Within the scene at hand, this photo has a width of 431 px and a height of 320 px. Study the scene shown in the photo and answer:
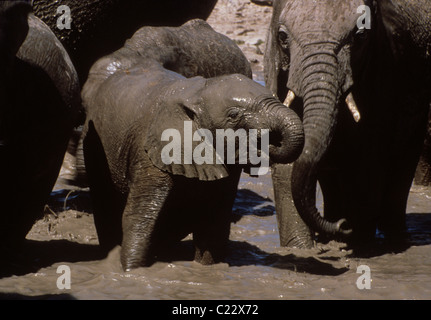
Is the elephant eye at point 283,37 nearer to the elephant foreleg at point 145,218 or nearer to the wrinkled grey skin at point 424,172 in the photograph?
the elephant foreleg at point 145,218

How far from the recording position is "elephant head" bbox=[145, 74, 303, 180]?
5.12m

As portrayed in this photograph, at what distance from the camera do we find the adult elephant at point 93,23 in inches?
306

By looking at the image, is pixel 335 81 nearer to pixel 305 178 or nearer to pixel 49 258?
pixel 305 178

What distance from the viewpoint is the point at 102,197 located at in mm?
6379

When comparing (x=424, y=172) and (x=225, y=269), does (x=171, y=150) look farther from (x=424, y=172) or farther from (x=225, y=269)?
(x=424, y=172)

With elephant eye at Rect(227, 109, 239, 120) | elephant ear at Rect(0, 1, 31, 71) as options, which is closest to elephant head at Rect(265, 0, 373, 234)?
elephant eye at Rect(227, 109, 239, 120)

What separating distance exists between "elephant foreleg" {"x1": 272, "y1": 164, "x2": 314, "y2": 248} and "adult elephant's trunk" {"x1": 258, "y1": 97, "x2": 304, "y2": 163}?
135 cm

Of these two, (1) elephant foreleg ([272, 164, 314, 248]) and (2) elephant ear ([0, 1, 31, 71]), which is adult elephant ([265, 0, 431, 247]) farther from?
(2) elephant ear ([0, 1, 31, 71])

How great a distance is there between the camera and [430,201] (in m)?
9.12

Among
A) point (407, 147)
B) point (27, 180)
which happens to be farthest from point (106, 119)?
point (407, 147)

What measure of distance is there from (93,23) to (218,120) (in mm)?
3006

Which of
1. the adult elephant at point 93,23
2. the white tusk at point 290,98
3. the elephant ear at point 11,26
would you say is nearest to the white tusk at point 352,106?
the white tusk at point 290,98

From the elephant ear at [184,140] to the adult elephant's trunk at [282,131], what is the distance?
385 mm
